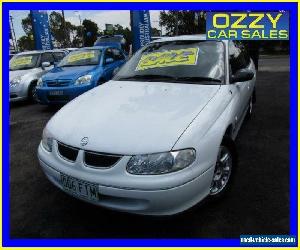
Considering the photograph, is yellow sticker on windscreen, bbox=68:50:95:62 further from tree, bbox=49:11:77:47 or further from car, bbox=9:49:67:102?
tree, bbox=49:11:77:47

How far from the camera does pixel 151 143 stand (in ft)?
7.28

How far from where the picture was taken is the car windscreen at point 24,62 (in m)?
8.26

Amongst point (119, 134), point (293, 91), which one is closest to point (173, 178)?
point (119, 134)

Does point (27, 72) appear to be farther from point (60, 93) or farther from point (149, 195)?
point (149, 195)

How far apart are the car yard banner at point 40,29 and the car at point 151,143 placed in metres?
12.9

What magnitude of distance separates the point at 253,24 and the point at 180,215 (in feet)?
7.70

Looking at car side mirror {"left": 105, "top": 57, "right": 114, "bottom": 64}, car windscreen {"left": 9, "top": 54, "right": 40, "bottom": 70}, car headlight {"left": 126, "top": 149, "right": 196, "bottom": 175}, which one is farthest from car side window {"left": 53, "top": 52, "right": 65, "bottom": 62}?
car headlight {"left": 126, "top": 149, "right": 196, "bottom": 175}

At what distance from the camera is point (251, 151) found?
394 cm

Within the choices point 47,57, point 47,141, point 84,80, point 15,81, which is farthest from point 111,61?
point 47,141

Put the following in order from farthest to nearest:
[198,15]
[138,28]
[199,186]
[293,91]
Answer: [198,15]
[138,28]
[293,91]
[199,186]

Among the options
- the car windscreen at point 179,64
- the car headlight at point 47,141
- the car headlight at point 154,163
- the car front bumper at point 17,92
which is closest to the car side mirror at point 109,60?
the car front bumper at point 17,92

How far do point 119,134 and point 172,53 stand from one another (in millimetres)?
1779

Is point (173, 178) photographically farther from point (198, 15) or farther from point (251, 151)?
point (198, 15)

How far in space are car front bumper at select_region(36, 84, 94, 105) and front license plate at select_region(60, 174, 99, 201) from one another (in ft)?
13.2
